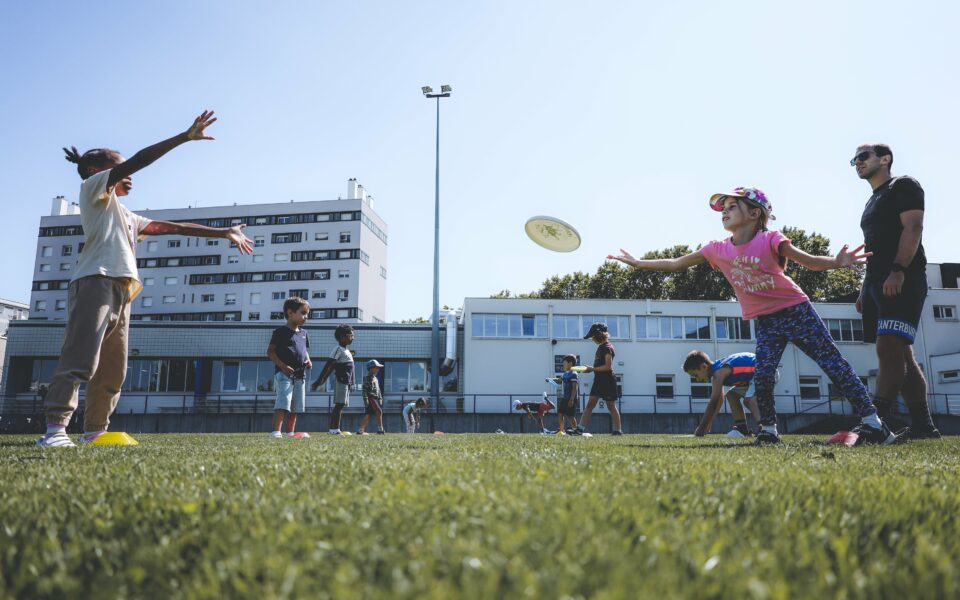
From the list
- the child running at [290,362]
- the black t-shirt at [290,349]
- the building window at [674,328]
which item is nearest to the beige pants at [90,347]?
the child running at [290,362]

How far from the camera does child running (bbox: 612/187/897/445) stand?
507 cm

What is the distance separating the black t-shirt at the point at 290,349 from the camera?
28.7ft

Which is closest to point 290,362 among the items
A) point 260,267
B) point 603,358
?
point 603,358

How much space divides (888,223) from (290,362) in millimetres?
7303

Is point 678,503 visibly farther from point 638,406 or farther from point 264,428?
point 638,406

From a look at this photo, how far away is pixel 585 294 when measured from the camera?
173 feet

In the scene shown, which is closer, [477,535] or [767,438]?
[477,535]

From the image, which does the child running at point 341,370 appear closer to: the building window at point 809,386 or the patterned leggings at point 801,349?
the patterned leggings at point 801,349

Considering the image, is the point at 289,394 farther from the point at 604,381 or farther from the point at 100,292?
the point at 604,381

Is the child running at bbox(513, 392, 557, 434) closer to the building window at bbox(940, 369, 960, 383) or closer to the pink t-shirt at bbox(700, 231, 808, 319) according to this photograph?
the pink t-shirt at bbox(700, 231, 808, 319)

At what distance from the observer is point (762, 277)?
5.50m

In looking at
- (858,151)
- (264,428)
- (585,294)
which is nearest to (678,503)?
(858,151)

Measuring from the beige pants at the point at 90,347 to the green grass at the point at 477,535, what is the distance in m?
2.46

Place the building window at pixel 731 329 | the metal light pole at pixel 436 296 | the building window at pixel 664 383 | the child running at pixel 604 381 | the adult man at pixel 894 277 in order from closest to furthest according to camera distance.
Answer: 1. the adult man at pixel 894 277
2. the child running at pixel 604 381
3. the metal light pole at pixel 436 296
4. the building window at pixel 664 383
5. the building window at pixel 731 329
